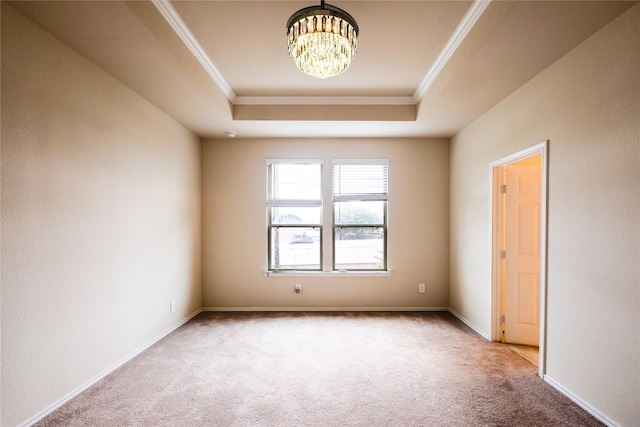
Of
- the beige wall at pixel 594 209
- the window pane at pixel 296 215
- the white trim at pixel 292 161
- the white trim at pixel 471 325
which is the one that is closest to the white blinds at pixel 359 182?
the white trim at pixel 292 161

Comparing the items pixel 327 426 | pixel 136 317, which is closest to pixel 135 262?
pixel 136 317

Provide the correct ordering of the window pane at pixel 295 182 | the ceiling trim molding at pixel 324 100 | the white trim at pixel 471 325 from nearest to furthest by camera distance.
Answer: the white trim at pixel 471 325
the ceiling trim molding at pixel 324 100
the window pane at pixel 295 182

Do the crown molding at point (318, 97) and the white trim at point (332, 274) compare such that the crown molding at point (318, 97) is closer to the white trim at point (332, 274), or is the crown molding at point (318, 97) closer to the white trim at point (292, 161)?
the white trim at point (292, 161)

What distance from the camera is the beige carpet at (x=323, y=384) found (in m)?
2.19

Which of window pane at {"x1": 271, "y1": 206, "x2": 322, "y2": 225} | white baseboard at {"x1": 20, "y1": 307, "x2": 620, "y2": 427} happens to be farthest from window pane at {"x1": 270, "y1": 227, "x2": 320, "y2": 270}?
white baseboard at {"x1": 20, "y1": 307, "x2": 620, "y2": 427}

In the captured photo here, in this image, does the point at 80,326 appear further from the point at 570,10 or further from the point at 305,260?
the point at 570,10

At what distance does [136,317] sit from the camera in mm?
3205

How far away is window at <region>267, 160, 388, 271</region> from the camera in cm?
485

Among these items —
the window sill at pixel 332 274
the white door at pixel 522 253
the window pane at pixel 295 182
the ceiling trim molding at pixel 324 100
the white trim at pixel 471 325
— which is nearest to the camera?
the white door at pixel 522 253

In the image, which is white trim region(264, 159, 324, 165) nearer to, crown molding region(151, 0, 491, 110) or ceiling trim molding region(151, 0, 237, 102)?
crown molding region(151, 0, 491, 110)

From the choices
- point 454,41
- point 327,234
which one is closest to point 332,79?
point 454,41

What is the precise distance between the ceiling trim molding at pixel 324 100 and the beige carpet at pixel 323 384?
9.08 ft

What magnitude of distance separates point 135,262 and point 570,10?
155 inches

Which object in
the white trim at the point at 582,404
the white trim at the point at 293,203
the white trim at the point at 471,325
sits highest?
the white trim at the point at 293,203
